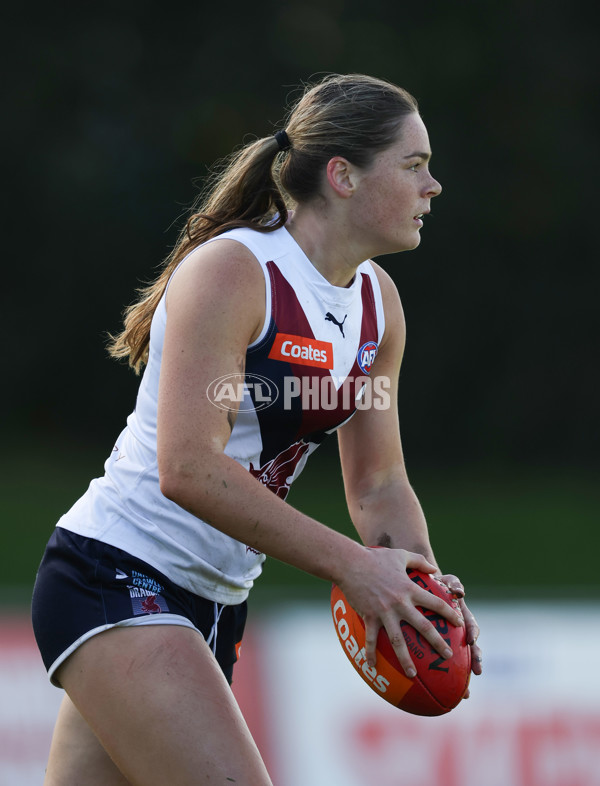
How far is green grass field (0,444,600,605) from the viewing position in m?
10.4

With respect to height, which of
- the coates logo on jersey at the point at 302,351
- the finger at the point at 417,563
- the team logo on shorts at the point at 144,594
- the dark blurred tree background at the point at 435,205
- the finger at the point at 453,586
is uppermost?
the coates logo on jersey at the point at 302,351

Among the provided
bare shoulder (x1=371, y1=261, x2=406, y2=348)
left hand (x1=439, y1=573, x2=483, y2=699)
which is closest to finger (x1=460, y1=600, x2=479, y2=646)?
left hand (x1=439, y1=573, x2=483, y2=699)

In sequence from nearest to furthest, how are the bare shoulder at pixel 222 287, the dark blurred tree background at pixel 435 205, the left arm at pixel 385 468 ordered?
the bare shoulder at pixel 222 287, the left arm at pixel 385 468, the dark blurred tree background at pixel 435 205

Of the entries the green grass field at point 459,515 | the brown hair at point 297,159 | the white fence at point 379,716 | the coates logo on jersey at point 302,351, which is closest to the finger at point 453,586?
the coates logo on jersey at point 302,351

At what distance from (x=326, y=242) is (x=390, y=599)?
88 centimetres

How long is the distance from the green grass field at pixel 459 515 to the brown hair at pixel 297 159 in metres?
6.10

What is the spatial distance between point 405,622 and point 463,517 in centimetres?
1056

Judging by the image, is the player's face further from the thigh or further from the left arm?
the thigh

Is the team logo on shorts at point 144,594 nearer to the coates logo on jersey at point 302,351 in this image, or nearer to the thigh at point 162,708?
the thigh at point 162,708

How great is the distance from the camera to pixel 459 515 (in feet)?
42.5

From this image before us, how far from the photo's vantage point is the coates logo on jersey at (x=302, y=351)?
258 centimetres

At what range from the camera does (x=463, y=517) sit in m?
12.9

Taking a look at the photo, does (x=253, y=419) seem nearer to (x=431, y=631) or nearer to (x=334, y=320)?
(x=334, y=320)

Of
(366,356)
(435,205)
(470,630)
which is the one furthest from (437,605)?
(435,205)
